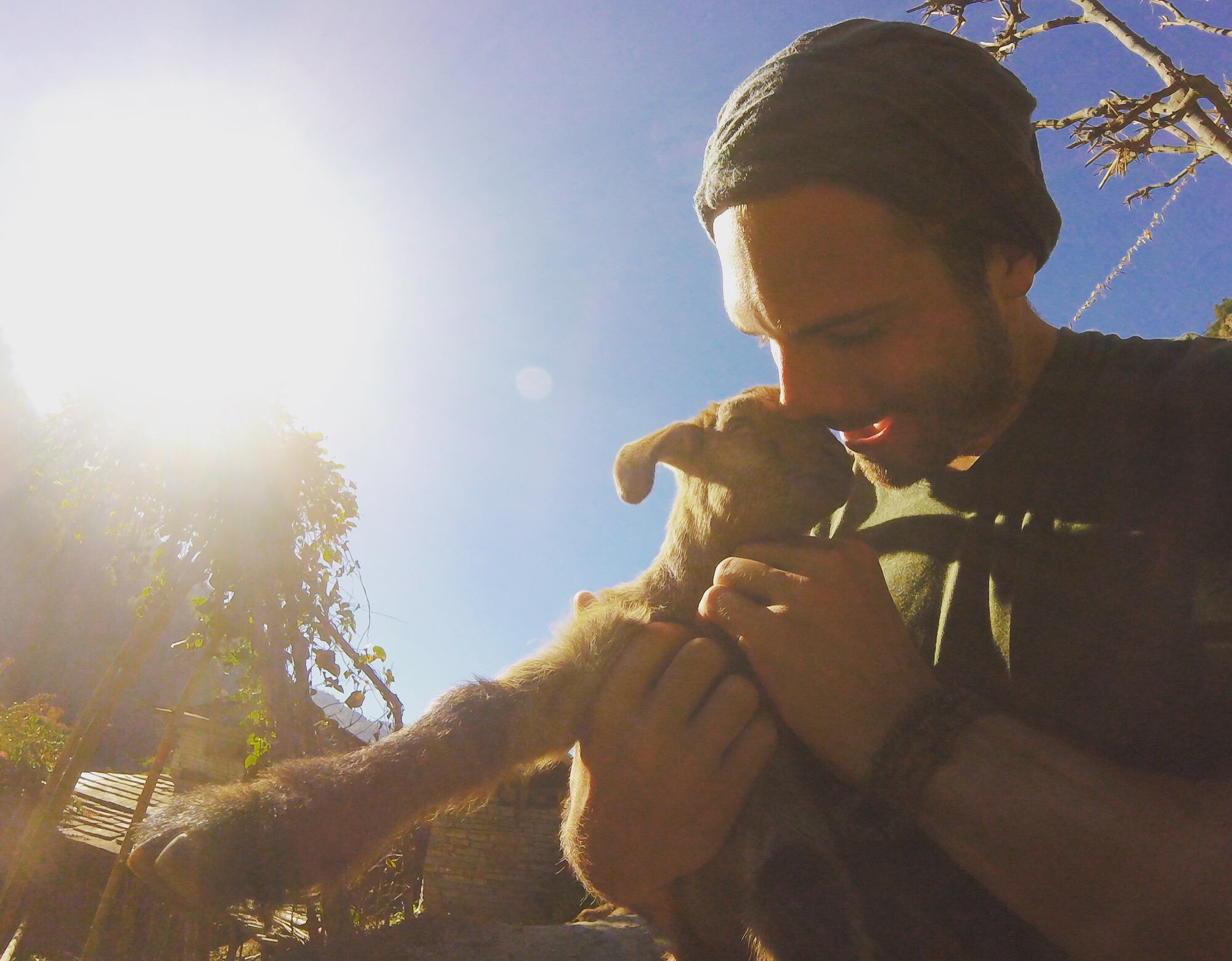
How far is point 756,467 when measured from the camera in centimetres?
309

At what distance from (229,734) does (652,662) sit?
1592 centimetres

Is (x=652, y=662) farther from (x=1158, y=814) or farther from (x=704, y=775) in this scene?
(x=1158, y=814)

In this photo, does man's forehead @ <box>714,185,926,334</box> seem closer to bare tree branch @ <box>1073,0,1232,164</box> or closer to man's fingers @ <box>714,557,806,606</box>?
man's fingers @ <box>714,557,806,606</box>

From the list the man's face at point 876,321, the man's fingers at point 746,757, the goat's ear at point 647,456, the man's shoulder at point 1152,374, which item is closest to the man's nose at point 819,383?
the man's face at point 876,321

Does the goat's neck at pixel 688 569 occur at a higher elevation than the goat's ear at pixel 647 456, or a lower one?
lower

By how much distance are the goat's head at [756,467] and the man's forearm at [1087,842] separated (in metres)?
1.27

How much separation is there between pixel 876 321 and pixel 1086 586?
38.7 inches

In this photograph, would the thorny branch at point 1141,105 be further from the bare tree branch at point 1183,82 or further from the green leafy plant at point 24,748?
the green leafy plant at point 24,748

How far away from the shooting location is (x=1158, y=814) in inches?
63.7

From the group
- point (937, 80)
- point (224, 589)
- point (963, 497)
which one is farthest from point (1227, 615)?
point (224, 589)

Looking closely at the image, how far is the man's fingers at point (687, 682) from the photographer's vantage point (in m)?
2.30

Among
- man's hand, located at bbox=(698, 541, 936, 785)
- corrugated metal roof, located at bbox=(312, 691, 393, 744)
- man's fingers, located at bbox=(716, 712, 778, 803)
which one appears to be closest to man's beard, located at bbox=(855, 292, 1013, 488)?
man's hand, located at bbox=(698, 541, 936, 785)

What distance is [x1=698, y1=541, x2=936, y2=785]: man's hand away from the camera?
2016 mm

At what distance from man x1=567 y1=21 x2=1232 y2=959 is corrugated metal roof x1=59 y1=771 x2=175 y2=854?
406 inches
